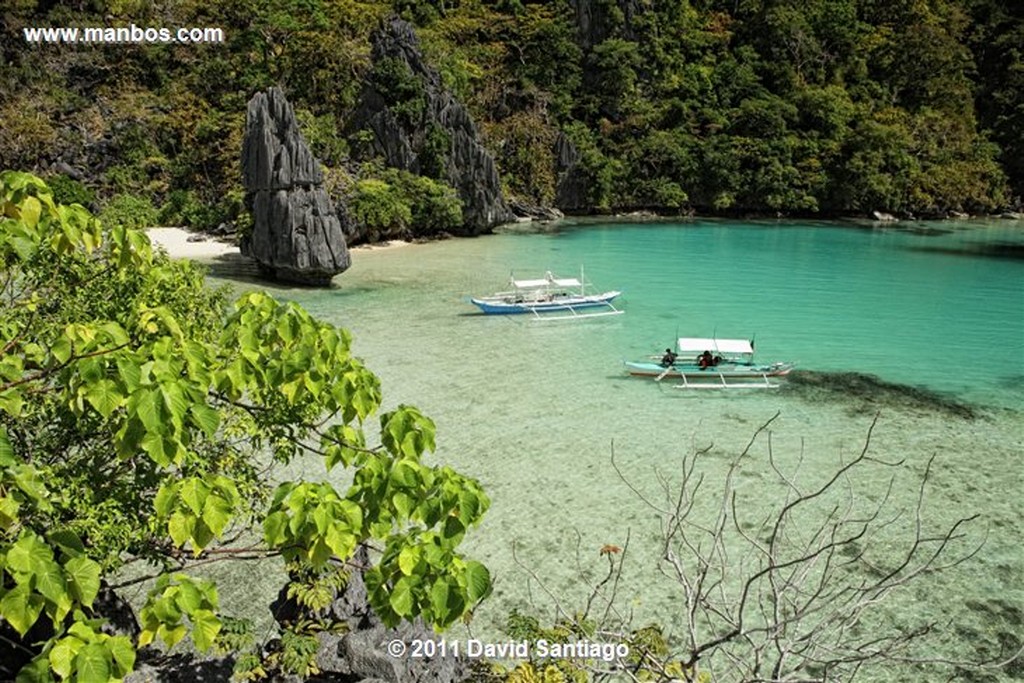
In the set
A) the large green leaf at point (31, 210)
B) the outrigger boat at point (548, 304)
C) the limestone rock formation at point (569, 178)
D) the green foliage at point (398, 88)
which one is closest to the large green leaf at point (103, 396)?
the large green leaf at point (31, 210)

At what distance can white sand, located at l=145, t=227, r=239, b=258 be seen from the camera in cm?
3578

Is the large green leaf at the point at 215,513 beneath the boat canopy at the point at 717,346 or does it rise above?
above

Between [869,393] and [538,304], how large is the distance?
11.6m

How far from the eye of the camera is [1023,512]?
12289 mm

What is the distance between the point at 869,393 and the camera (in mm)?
18391

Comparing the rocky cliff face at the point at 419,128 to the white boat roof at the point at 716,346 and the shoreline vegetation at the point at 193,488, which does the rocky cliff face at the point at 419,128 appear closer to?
the white boat roof at the point at 716,346

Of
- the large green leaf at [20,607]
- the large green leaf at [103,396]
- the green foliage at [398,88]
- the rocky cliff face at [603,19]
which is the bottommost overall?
the large green leaf at [20,607]

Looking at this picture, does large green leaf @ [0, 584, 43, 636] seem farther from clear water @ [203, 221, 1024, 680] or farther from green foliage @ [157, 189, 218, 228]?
green foliage @ [157, 189, 218, 228]

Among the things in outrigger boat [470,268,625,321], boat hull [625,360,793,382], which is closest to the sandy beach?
outrigger boat [470,268,625,321]

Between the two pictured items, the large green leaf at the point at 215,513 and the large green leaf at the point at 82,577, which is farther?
the large green leaf at the point at 215,513

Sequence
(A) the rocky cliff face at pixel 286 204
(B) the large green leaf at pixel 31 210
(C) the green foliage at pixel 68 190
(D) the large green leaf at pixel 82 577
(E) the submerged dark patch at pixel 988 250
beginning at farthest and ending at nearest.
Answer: (E) the submerged dark patch at pixel 988 250 < (C) the green foliage at pixel 68 190 < (A) the rocky cliff face at pixel 286 204 < (B) the large green leaf at pixel 31 210 < (D) the large green leaf at pixel 82 577

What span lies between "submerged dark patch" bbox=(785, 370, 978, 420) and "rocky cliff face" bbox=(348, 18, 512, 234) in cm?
3289

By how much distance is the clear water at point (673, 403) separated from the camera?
34.6 ft

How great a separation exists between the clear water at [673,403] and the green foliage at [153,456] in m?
4.89
